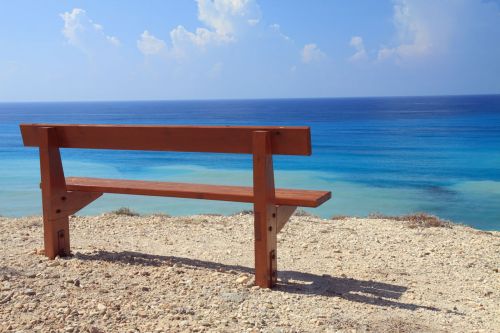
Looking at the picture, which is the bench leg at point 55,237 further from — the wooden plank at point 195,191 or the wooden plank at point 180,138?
the wooden plank at point 180,138

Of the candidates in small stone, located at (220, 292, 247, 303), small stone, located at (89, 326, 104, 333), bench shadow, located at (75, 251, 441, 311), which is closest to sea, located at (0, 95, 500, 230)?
bench shadow, located at (75, 251, 441, 311)

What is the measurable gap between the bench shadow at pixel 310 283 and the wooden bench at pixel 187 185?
278 millimetres

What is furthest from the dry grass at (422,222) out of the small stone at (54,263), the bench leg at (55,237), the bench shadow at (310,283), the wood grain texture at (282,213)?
the small stone at (54,263)

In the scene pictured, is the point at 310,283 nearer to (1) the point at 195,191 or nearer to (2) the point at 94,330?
(1) the point at 195,191

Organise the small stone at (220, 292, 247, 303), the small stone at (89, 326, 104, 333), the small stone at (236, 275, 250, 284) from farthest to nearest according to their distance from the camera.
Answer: the small stone at (236, 275, 250, 284)
the small stone at (220, 292, 247, 303)
the small stone at (89, 326, 104, 333)

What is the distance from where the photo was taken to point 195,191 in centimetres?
491

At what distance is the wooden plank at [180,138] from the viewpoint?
4367 millimetres

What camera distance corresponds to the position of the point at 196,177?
976 inches

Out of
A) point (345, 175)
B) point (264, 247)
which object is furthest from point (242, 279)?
point (345, 175)

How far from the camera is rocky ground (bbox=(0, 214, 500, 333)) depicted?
385 centimetres

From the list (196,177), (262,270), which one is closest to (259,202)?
(262,270)

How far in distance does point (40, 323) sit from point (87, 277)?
102cm

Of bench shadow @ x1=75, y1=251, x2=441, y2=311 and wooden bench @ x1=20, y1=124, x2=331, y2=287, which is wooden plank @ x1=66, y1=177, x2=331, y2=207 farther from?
bench shadow @ x1=75, y1=251, x2=441, y2=311

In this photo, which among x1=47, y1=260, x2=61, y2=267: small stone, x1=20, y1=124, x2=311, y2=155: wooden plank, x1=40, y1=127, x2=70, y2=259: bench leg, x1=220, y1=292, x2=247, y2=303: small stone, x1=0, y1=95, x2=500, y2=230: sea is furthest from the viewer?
x1=0, y1=95, x2=500, y2=230: sea
